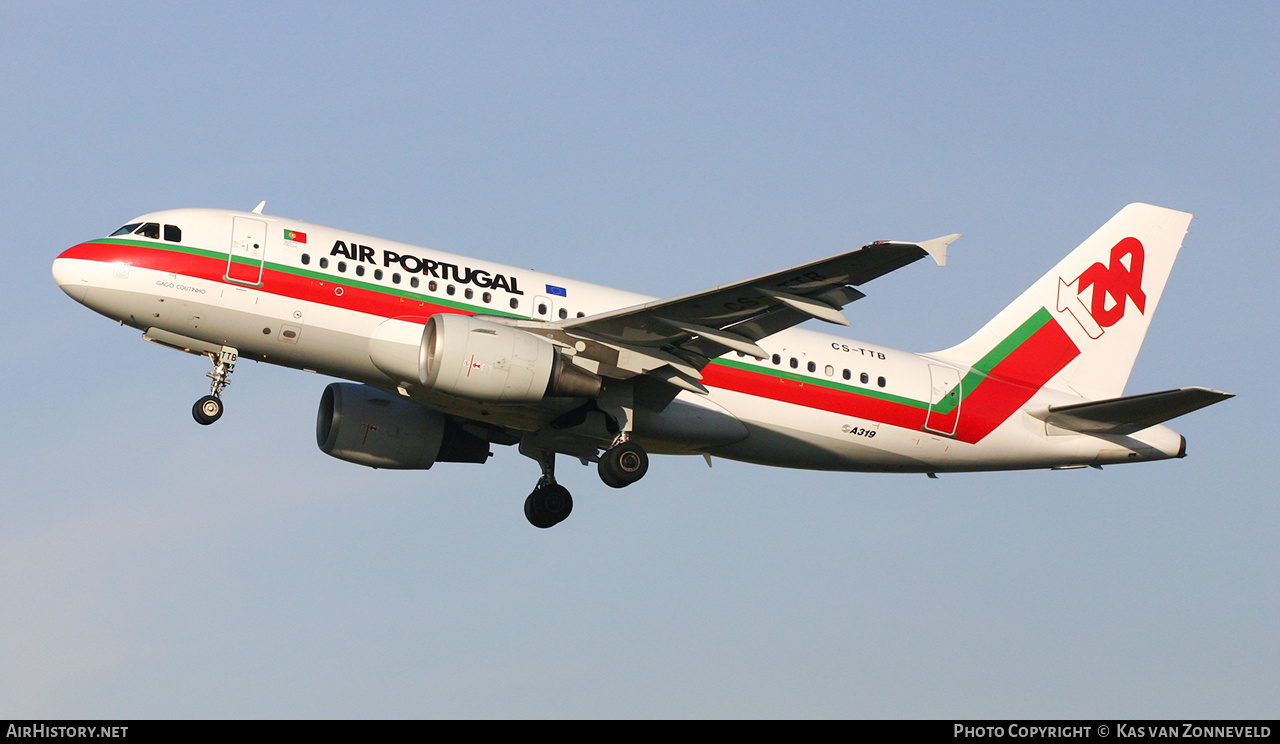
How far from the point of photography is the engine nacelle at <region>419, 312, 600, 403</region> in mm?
25078

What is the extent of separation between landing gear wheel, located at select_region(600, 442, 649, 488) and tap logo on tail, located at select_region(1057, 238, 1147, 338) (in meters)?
11.9

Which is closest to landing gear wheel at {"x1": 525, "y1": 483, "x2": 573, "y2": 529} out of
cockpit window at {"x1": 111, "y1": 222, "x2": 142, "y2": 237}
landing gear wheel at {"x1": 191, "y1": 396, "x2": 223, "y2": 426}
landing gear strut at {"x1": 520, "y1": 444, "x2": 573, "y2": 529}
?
landing gear strut at {"x1": 520, "y1": 444, "x2": 573, "y2": 529}

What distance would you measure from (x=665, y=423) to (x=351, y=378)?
6.38 metres

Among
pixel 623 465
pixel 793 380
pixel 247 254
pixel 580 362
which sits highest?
pixel 247 254

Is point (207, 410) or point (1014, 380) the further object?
point (1014, 380)

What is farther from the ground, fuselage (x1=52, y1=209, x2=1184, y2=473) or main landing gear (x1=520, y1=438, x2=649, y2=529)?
fuselage (x1=52, y1=209, x2=1184, y2=473)

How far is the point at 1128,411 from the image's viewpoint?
96.2 feet

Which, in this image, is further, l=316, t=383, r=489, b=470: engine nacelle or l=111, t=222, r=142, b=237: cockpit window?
l=316, t=383, r=489, b=470: engine nacelle

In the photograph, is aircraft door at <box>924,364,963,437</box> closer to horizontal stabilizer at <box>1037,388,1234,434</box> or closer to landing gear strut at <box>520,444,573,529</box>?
horizontal stabilizer at <box>1037,388,1234,434</box>

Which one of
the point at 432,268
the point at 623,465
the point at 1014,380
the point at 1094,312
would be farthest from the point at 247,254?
the point at 1094,312

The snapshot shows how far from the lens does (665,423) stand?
2825cm

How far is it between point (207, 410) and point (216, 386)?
499 mm

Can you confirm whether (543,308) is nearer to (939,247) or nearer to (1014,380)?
(939,247)

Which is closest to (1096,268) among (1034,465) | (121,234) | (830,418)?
(1034,465)
